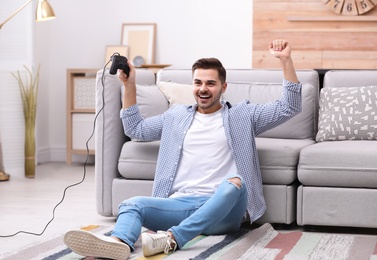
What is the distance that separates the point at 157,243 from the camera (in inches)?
117

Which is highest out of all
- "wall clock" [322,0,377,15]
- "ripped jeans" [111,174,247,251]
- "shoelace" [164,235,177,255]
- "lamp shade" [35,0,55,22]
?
"wall clock" [322,0,377,15]

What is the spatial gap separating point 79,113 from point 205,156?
335 cm

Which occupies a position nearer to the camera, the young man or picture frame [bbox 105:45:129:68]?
the young man

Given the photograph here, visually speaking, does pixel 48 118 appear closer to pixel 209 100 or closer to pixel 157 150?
pixel 157 150

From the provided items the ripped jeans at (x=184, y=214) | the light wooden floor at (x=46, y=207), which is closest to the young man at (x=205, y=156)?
the ripped jeans at (x=184, y=214)

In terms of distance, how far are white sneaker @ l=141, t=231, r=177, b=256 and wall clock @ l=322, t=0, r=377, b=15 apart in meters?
3.51

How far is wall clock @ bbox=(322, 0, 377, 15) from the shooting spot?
597cm

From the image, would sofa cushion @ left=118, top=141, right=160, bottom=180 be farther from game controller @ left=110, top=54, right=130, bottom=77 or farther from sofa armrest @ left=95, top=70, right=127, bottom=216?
game controller @ left=110, top=54, right=130, bottom=77

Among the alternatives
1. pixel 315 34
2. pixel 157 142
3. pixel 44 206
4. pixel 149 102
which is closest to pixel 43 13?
pixel 44 206

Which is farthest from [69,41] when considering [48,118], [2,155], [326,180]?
Answer: [326,180]

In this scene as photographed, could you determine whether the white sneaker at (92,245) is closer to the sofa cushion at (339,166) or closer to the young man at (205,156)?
the young man at (205,156)

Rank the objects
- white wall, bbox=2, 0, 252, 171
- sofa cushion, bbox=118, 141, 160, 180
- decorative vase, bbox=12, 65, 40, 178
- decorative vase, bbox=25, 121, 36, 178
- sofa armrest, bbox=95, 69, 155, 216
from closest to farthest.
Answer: sofa cushion, bbox=118, 141, 160, 180 < sofa armrest, bbox=95, 69, 155, 216 < decorative vase, bbox=25, 121, 36, 178 < decorative vase, bbox=12, 65, 40, 178 < white wall, bbox=2, 0, 252, 171

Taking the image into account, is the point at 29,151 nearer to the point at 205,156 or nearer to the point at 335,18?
the point at 335,18

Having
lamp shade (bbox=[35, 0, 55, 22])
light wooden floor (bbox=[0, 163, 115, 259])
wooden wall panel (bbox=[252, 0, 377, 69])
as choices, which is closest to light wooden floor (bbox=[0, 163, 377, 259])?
light wooden floor (bbox=[0, 163, 115, 259])
